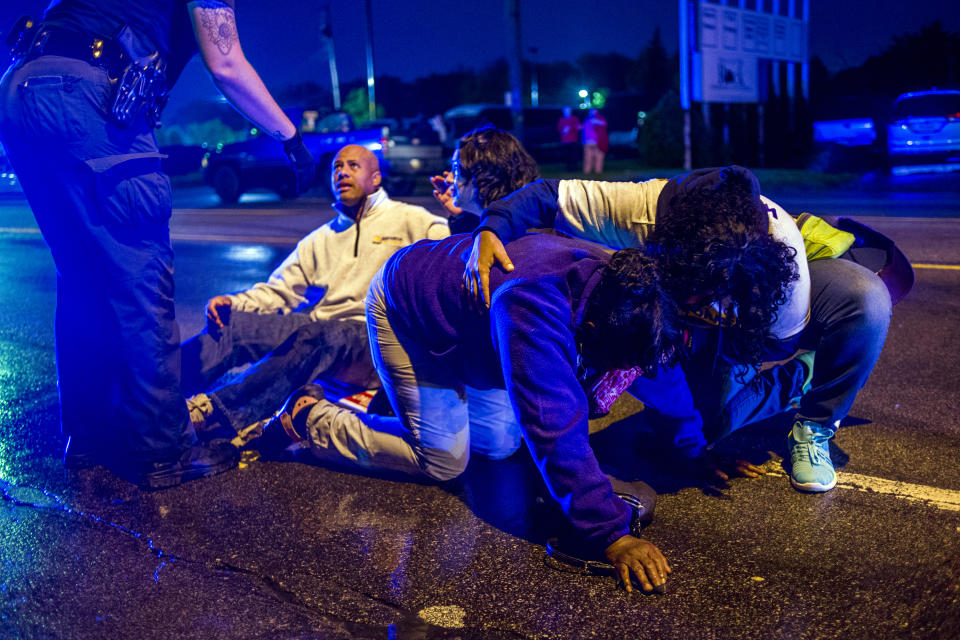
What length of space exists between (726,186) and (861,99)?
2165 cm

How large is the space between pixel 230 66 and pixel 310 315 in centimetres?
143

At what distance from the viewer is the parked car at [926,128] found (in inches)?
626

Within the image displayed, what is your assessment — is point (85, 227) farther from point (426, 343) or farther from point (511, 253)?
point (511, 253)

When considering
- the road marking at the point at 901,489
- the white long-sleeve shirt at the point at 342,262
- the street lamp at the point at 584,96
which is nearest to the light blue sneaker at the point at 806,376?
the road marking at the point at 901,489

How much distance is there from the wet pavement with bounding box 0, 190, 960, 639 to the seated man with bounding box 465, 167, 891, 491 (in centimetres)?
22

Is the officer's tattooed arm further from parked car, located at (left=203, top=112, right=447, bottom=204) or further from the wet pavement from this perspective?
parked car, located at (left=203, top=112, right=447, bottom=204)

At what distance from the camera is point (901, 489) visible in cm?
313

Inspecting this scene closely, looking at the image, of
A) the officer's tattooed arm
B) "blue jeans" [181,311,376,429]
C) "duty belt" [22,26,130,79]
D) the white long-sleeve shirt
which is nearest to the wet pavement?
"blue jeans" [181,311,376,429]

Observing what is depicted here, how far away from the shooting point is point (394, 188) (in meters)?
17.0

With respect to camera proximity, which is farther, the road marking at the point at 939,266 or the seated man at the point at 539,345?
the road marking at the point at 939,266

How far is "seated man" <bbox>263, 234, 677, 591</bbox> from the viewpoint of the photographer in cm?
239

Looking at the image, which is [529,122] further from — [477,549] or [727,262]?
[727,262]

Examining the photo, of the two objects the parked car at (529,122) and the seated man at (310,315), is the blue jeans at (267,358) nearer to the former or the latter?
the seated man at (310,315)

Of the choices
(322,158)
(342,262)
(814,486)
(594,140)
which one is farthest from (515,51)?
(814,486)
